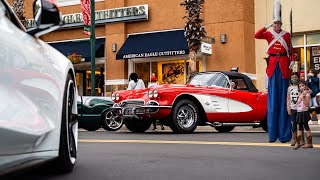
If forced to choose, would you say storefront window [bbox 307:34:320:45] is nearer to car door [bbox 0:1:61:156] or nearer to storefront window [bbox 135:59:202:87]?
storefront window [bbox 135:59:202:87]

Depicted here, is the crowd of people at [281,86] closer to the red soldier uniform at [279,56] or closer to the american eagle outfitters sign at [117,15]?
the red soldier uniform at [279,56]

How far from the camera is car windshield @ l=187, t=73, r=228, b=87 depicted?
1160cm

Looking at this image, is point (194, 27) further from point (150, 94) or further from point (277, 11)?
point (277, 11)

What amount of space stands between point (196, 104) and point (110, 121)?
252cm

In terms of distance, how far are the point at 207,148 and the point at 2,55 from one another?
4.69 m

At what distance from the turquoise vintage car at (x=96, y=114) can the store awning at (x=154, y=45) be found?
7547 mm

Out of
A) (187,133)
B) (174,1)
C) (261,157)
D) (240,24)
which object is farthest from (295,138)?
(174,1)

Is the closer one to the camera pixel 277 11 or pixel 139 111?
pixel 277 11

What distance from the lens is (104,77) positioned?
958 inches

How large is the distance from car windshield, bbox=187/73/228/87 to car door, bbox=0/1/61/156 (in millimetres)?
8108

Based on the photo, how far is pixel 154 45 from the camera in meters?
21.0

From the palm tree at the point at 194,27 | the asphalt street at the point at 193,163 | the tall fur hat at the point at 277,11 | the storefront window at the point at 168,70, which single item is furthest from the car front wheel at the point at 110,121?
the storefront window at the point at 168,70

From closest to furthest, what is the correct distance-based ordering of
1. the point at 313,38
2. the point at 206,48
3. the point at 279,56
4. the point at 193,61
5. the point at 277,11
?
1. the point at 279,56
2. the point at 277,11
3. the point at 193,61
4. the point at 206,48
5. the point at 313,38

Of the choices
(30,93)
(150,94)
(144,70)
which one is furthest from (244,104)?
(144,70)
